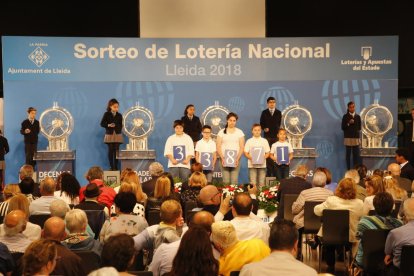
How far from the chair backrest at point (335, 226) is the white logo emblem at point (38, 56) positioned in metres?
9.23

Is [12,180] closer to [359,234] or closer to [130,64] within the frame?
[130,64]

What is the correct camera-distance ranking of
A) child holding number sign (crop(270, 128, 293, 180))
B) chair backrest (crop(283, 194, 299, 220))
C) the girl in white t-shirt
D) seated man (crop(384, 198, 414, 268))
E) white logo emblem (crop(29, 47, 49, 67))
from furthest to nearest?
white logo emblem (crop(29, 47, 49, 67)) → child holding number sign (crop(270, 128, 293, 180)) → the girl in white t-shirt → chair backrest (crop(283, 194, 299, 220)) → seated man (crop(384, 198, 414, 268))

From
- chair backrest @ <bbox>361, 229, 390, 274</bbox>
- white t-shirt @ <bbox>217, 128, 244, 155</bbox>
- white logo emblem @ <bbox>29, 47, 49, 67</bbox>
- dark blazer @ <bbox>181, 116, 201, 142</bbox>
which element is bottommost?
chair backrest @ <bbox>361, 229, 390, 274</bbox>

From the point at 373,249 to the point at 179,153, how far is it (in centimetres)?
673

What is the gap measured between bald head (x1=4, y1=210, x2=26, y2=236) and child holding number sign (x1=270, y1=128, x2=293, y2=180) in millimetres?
7909

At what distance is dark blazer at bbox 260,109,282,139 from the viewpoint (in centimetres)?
1439

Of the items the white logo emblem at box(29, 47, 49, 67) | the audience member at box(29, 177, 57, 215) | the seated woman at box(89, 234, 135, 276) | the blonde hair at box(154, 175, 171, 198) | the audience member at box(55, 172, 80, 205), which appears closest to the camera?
the seated woman at box(89, 234, 135, 276)

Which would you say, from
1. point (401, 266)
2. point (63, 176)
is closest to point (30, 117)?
point (63, 176)

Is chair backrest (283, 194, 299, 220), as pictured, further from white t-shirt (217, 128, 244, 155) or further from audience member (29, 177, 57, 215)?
white t-shirt (217, 128, 244, 155)

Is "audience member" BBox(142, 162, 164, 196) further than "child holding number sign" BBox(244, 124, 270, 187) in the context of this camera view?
No

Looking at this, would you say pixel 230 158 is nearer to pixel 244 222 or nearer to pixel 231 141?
pixel 231 141

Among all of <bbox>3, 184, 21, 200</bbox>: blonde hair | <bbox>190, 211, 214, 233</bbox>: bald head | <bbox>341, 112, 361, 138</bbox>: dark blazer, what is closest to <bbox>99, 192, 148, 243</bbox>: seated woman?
<bbox>190, 211, 214, 233</bbox>: bald head

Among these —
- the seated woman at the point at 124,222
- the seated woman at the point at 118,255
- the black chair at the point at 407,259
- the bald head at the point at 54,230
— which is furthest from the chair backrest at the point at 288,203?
the seated woman at the point at 118,255

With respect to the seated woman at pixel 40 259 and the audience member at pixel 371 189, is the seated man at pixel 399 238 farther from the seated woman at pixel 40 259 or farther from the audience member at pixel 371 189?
the seated woman at pixel 40 259
